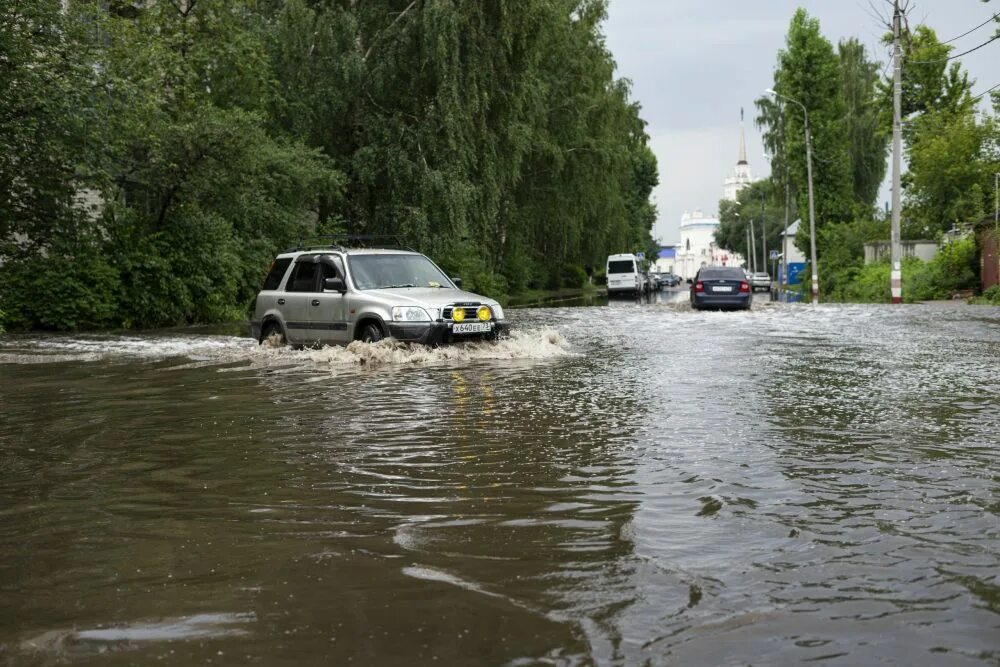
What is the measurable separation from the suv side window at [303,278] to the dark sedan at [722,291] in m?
19.7

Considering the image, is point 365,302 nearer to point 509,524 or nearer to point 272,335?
point 272,335

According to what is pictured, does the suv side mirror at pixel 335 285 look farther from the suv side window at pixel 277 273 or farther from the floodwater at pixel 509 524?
the floodwater at pixel 509 524

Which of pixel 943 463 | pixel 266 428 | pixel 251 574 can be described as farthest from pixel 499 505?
pixel 266 428

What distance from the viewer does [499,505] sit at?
5863 mm

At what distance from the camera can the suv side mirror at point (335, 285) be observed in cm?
1597

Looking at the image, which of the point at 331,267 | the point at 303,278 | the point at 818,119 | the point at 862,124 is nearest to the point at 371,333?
the point at 331,267

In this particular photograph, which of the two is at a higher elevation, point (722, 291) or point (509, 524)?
point (722, 291)

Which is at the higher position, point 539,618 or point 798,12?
point 798,12

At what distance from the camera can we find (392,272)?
16594mm

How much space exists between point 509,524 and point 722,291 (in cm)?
2953

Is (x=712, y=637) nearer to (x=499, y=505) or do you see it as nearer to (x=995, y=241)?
(x=499, y=505)

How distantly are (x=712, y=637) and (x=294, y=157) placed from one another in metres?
28.0

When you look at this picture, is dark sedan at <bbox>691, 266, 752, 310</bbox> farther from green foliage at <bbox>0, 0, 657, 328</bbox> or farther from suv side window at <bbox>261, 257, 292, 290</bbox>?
suv side window at <bbox>261, 257, 292, 290</bbox>

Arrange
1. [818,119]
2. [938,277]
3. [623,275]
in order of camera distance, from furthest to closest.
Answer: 1. [818,119]
2. [623,275]
3. [938,277]
